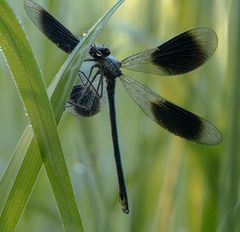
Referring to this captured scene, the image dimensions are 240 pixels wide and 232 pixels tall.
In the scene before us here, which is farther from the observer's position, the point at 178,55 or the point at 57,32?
the point at 178,55

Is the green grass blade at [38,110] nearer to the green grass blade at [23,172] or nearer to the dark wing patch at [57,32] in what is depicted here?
the green grass blade at [23,172]

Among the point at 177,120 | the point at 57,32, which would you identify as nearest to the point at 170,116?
the point at 177,120

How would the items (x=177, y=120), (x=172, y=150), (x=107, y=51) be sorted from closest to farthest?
(x=107, y=51) < (x=177, y=120) < (x=172, y=150)

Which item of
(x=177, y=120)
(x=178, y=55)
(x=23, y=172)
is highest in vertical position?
(x=178, y=55)

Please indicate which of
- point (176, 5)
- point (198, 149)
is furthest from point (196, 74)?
point (198, 149)

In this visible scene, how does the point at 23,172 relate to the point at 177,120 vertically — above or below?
below

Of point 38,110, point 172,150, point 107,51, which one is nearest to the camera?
point 38,110

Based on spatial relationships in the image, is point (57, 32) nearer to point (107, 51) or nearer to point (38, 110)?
point (107, 51)
